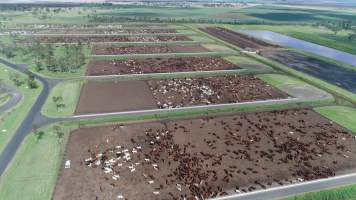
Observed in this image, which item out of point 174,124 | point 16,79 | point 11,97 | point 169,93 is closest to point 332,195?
point 174,124

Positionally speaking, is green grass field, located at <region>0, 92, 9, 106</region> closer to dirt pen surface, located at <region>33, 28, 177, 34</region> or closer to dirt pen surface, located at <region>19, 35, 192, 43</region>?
dirt pen surface, located at <region>19, 35, 192, 43</region>

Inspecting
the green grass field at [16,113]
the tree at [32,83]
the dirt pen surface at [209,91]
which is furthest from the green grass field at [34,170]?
the tree at [32,83]

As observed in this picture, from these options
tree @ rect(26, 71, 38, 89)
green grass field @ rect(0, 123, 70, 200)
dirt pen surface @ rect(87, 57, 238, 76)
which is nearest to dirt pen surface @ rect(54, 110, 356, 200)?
green grass field @ rect(0, 123, 70, 200)

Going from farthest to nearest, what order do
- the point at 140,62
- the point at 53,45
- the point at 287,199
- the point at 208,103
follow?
the point at 53,45 → the point at 140,62 → the point at 208,103 → the point at 287,199

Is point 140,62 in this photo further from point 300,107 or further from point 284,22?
point 284,22

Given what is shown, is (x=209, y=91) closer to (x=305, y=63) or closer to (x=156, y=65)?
(x=156, y=65)

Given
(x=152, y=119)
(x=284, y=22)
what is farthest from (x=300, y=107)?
(x=284, y=22)

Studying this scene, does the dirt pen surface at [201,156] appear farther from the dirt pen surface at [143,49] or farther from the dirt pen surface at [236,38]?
the dirt pen surface at [236,38]
